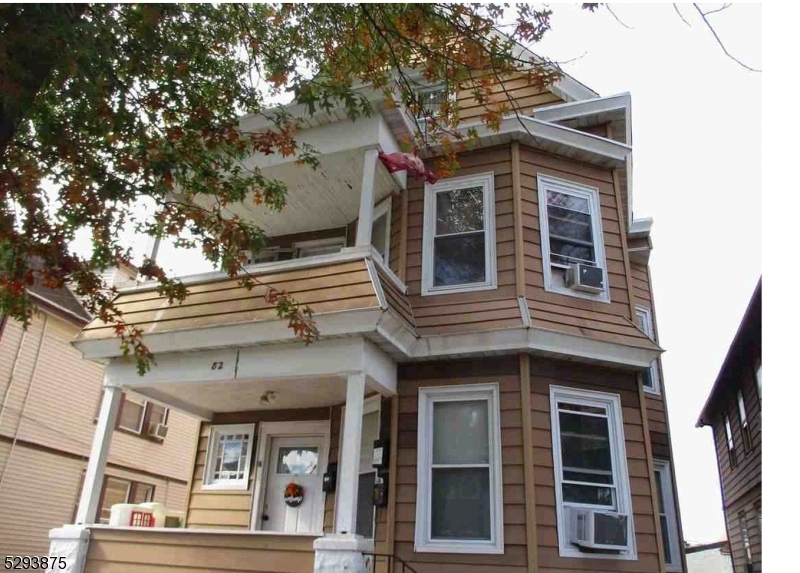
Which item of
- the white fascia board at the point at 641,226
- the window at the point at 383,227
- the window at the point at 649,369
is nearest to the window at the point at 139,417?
the window at the point at 383,227

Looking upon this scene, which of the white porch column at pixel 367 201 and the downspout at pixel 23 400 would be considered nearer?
the white porch column at pixel 367 201

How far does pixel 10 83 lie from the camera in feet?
11.9

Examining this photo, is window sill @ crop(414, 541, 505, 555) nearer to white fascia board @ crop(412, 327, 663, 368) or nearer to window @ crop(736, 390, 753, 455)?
white fascia board @ crop(412, 327, 663, 368)

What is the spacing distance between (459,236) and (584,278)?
5.06ft

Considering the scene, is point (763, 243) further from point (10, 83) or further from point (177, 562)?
point (177, 562)

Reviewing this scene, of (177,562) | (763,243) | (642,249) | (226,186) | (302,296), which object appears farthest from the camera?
(642,249)

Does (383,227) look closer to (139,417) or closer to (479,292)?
(479,292)

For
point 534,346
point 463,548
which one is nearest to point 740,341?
point 534,346

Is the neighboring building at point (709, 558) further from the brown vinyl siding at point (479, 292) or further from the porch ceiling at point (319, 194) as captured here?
the porch ceiling at point (319, 194)

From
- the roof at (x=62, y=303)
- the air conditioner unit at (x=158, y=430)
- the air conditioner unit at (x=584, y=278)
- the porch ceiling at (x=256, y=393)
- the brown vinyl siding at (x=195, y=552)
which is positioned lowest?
the brown vinyl siding at (x=195, y=552)

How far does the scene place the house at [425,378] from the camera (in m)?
5.70

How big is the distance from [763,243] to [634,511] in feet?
15.8

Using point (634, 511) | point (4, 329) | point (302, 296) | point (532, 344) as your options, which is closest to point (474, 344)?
point (532, 344)

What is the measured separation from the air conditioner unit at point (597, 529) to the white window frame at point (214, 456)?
434cm
